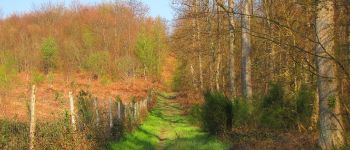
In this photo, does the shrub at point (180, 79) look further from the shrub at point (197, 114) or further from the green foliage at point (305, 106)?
the green foliage at point (305, 106)

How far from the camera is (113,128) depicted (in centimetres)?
1494

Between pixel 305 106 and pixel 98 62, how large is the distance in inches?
2272

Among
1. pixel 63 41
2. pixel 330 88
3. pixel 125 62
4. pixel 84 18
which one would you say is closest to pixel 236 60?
pixel 330 88

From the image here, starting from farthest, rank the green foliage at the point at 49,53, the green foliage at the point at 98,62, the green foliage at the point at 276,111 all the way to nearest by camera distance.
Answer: the green foliage at the point at 49,53, the green foliage at the point at 98,62, the green foliage at the point at 276,111

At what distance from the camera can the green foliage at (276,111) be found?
13367mm

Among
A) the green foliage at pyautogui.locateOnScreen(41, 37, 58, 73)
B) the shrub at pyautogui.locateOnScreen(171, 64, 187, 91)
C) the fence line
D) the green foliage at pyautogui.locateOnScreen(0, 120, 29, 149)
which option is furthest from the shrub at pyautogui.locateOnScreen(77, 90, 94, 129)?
the green foliage at pyautogui.locateOnScreen(41, 37, 58, 73)

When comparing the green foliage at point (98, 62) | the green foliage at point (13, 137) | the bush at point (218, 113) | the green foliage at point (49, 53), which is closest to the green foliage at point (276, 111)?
the bush at point (218, 113)

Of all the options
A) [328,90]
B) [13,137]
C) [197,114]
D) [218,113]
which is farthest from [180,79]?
[328,90]

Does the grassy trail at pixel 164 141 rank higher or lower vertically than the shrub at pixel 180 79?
lower

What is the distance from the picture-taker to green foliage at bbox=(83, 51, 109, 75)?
224 ft

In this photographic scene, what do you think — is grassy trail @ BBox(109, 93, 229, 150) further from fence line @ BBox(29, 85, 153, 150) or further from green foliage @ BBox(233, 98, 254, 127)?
green foliage @ BBox(233, 98, 254, 127)

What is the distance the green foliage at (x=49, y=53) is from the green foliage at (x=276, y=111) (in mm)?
60193

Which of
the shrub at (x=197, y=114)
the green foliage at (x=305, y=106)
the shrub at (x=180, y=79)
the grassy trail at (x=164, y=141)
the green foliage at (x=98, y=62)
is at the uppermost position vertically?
the green foliage at (x=98, y=62)

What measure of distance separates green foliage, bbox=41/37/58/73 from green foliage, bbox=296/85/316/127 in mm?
61198
